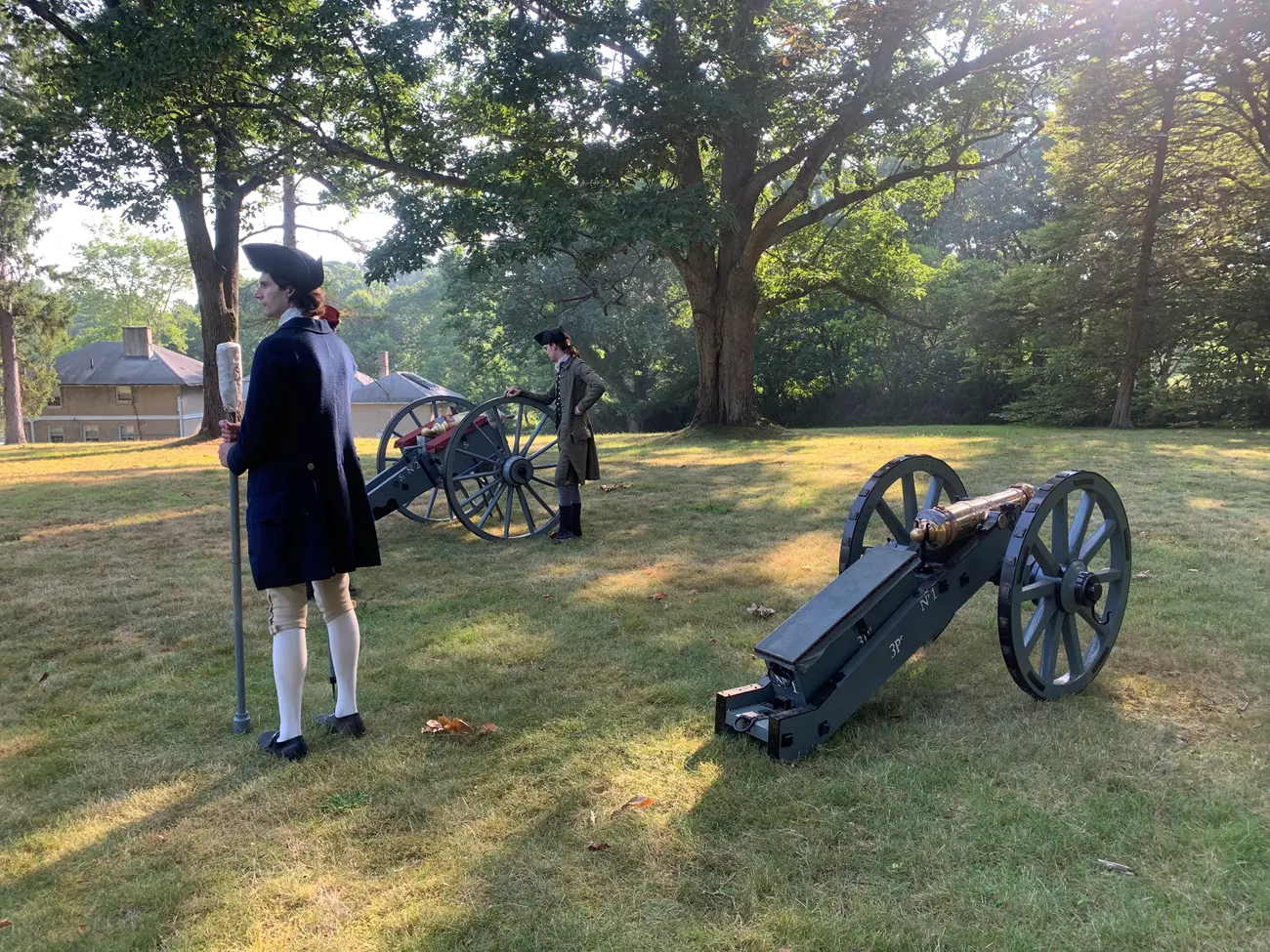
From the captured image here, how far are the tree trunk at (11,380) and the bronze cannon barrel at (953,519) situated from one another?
30.0 metres

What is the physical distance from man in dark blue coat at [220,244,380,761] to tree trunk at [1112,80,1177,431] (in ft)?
61.5

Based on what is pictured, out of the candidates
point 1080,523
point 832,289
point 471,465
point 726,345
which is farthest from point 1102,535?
point 832,289

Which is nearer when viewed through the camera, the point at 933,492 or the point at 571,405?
the point at 933,492

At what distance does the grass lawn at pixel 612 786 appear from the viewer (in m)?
2.09

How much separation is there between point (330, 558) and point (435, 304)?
5292 cm

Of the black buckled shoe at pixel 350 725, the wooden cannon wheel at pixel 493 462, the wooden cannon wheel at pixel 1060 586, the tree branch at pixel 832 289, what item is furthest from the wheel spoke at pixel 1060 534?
the tree branch at pixel 832 289

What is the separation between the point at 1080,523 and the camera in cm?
351

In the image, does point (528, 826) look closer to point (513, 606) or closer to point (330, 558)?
point (330, 558)

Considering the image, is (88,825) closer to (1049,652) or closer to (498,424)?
(1049,652)

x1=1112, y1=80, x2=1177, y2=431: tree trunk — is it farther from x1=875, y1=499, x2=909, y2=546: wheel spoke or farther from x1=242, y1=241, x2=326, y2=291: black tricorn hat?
x1=242, y1=241, x2=326, y2=291: black tricorn hat

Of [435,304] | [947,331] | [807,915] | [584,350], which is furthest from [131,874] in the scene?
[435,304]

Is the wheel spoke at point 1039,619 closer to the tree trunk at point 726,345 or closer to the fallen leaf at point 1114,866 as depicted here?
the fallen leaf at point 1114,866

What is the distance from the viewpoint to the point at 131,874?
2314 millimetres

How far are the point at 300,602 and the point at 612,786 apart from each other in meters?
1.32
